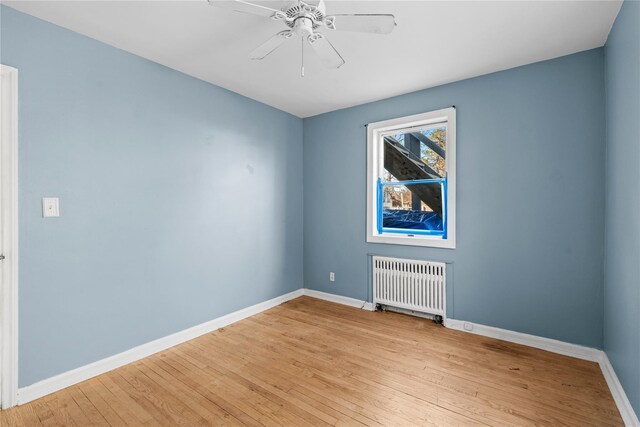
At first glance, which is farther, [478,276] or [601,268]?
[478,276]

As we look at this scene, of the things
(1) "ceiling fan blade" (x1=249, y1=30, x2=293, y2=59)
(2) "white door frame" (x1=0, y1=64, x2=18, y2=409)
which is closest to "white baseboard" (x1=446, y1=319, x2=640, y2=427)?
(1) "ceiling fan blade" (x1=249, y1=30, x2=293, y2=59)

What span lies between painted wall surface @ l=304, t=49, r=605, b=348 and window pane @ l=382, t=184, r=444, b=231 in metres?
0.30

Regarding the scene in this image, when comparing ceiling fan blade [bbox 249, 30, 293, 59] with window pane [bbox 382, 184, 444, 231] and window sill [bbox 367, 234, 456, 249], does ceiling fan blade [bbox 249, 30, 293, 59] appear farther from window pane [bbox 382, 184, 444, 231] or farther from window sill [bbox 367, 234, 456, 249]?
window sill [bbox 367, 234, 456, 249]

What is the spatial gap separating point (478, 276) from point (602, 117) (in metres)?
1.76

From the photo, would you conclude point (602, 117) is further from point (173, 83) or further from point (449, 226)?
point (173, 83)

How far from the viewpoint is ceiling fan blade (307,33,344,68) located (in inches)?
73.6

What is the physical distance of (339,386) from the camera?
2221 mm

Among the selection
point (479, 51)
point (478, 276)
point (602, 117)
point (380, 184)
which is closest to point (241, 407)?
point (478, 276)

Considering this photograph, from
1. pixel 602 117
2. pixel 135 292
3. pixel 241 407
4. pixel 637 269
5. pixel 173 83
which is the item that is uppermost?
pixel 173 83

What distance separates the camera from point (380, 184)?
12.8ft

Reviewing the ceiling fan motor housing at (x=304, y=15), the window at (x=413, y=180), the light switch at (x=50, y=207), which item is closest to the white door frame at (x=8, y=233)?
the light switch at (x=50, y=207)

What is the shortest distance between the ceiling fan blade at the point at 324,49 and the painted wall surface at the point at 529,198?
5.73 feet

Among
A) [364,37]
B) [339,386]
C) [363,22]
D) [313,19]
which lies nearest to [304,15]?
[313,19]

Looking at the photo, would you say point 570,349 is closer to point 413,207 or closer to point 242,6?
point 413,207
